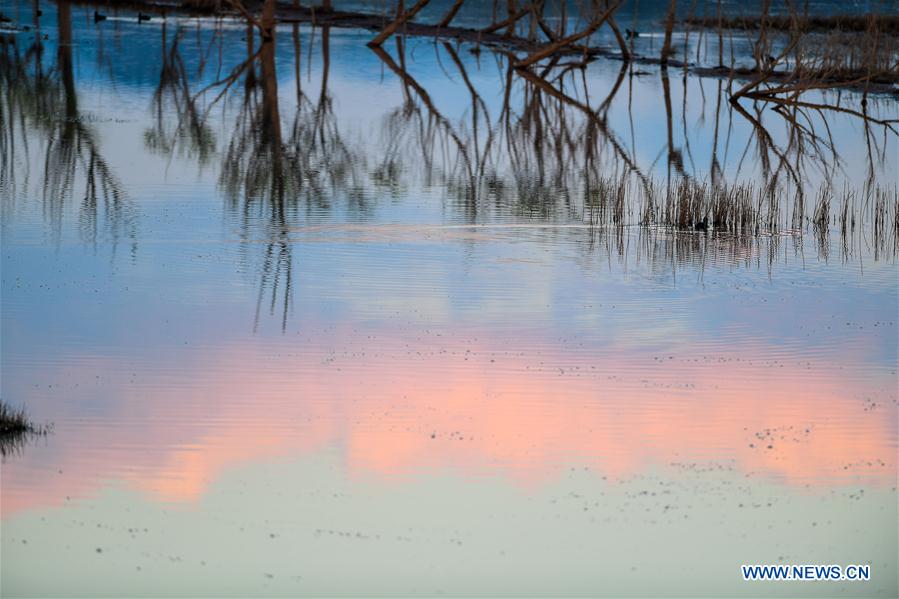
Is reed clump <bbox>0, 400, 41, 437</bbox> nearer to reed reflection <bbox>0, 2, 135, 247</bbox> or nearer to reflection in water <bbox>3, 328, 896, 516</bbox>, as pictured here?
reflection in water <bbox>3, 328, 896, 516</bbox>

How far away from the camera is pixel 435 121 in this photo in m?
16.8

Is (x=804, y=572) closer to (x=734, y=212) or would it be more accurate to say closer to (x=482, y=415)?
(x=482, y=415)

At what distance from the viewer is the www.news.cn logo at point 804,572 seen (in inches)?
173

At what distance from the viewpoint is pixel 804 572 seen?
14.5 ft

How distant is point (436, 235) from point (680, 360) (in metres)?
3.26

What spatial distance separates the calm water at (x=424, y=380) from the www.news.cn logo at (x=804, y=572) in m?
0.05

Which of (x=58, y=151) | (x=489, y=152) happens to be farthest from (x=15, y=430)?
(x=489, y=152)

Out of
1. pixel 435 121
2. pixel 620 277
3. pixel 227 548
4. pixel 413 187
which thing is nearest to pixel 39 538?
pixel 227 548

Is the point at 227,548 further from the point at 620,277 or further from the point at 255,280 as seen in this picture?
the point at 620,277

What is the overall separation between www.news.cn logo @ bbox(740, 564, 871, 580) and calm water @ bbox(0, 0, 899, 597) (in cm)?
5

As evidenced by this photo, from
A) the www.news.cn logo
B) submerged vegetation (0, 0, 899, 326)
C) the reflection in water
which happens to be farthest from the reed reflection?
the www.news.cn logo

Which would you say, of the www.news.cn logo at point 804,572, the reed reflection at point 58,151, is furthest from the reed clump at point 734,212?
the www.news.cn logo at point 804,572

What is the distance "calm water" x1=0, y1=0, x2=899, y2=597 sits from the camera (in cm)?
443

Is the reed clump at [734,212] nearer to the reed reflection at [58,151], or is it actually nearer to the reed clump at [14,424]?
the reed reflection at [58,151]
